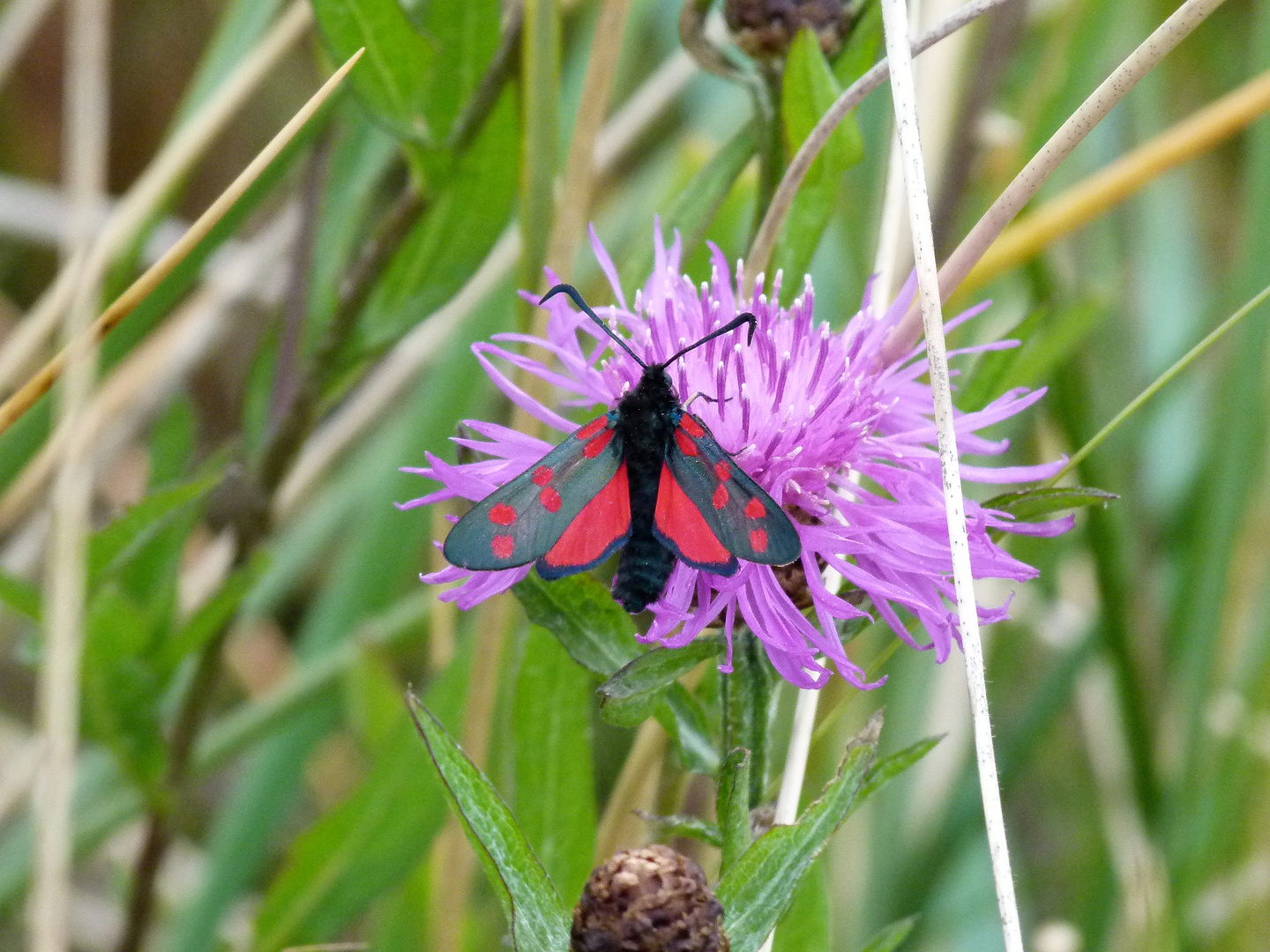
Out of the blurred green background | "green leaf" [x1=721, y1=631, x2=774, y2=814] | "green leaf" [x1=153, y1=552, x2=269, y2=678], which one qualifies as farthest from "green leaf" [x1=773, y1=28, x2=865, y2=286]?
"green leaf" [x1=153, y1=552, x2=269, y2=678]

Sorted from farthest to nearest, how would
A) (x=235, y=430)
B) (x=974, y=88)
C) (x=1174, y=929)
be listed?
(x=235, y=430) → (x=974, y=88) → (x=1174, y=929)

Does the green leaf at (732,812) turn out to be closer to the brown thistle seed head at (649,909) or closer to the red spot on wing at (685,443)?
the brown thistle seed head at (649,909)

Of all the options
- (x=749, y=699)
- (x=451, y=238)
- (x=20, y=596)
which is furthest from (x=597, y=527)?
(x=20, y=596)

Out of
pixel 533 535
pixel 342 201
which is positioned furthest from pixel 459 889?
pixel 342 201

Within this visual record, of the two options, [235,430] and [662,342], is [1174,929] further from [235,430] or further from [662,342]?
[235,430]

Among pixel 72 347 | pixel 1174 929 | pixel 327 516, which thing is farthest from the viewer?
pixel 327 516

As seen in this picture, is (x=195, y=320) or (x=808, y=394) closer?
(x=808, y=394)

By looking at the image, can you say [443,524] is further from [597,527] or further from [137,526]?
[597,527]
